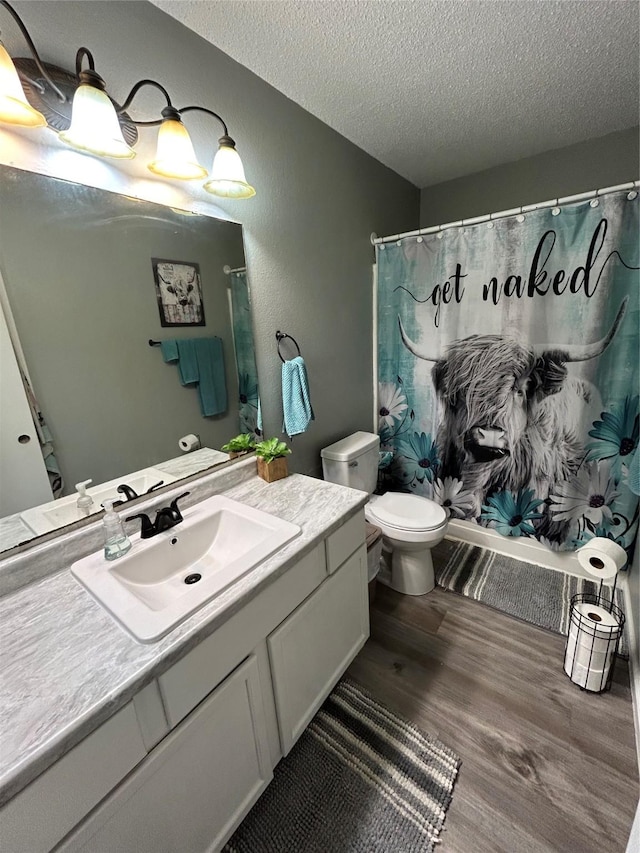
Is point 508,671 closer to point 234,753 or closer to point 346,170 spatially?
point 234,753

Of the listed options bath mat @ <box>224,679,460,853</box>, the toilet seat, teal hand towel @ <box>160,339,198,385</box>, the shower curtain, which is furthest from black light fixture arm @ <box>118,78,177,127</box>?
bath mat @ <box>224,679,460,853</box>

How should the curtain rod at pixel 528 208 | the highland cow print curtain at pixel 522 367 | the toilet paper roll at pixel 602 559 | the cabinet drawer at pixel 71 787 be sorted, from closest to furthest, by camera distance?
the cabinet drawer at pixel 71 787, the toilet paper roll at pixel 602 559, the curtain rod at pixel 528 208, the highland cow print curtain at pixel 522 367

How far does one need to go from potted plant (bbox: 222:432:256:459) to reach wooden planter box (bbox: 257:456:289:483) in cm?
7

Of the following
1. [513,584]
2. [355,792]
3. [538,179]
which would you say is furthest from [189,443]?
[538,179]

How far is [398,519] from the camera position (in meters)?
1.80

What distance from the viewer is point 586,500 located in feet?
6.16

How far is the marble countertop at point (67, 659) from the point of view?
0.56 metres

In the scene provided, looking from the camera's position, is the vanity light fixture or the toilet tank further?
the toilet tank

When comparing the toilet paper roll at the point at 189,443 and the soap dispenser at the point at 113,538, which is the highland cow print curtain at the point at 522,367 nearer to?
the toilet paper roll at the point at 189,443

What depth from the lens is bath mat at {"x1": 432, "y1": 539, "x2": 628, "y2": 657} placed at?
1760 mm

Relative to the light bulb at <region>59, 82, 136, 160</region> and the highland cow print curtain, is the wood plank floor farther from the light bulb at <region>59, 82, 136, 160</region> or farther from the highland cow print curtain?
the light bulb at <region>59, 82, 136, 160</region>

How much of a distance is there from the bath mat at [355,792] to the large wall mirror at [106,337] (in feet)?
3.55

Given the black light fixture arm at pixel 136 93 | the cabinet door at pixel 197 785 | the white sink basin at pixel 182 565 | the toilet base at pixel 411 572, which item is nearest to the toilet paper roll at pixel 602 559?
the toilet base at pixel 411 572

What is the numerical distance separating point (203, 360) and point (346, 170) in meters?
1.35
